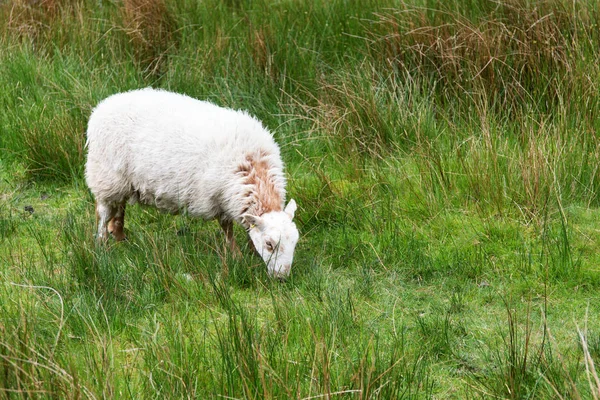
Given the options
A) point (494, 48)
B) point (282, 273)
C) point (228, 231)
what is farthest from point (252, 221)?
point (494, 48)

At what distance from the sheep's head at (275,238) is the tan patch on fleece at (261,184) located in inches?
2.9

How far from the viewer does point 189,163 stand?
5645mm

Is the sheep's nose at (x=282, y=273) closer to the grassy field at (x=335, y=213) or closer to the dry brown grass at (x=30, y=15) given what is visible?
the grassy field at (x=335, y=213)

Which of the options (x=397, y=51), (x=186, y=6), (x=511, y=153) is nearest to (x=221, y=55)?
(x=186, y=6)

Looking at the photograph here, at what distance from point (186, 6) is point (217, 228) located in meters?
3.22

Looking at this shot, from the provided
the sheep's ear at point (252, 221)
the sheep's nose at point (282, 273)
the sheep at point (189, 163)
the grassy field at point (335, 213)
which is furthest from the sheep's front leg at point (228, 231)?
the sheep's nose at point (282, 273)

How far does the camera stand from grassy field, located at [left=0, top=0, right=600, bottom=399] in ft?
12.1

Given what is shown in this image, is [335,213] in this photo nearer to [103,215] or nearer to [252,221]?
[252,221]

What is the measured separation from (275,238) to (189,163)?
2.82ft

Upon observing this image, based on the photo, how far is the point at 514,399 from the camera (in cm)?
355

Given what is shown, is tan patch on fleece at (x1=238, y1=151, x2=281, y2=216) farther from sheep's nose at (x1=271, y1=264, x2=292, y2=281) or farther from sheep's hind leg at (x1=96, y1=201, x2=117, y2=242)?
sheep's hind leg at (x1=96, y1=201, x2=117, y2=242)

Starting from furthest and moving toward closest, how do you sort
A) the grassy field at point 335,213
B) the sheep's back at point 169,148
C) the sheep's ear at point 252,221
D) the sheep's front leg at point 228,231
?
the sheep's front leg at point 228,231 < the sheep's back at point 169,148 < the sheep's ear at point 252,221 < the grassy field at point 335,213

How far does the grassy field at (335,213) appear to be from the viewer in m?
3.70

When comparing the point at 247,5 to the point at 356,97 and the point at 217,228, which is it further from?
the point at 217,228
